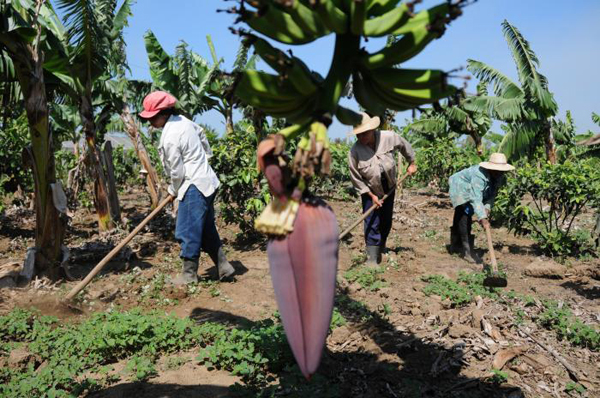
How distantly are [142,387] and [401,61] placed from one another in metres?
2.44

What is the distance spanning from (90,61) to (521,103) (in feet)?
37.2

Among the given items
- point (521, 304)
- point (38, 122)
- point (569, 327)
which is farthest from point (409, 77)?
point (38, 122)

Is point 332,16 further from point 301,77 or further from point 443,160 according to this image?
point 443,160

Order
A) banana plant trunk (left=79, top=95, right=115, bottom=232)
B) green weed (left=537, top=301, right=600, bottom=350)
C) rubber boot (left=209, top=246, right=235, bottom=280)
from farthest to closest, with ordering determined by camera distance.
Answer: banana plant trunk (left=79, top=95, right=115, bottom=232)
rubber boot (left=209, top=246, right=235, bottom=280)
green weed (left=537, top=301, right=600, bottom=350)

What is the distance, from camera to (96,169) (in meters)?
7.29

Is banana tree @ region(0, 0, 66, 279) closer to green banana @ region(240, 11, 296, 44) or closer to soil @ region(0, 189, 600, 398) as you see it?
soil @ region(0, 189, 600, 398)

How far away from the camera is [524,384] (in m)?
2.93

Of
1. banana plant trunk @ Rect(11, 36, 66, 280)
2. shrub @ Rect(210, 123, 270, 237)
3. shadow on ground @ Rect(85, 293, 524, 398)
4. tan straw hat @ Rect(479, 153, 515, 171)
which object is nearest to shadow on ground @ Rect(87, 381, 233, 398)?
shadow on ground @ Rect(85, 293, 524, 398)

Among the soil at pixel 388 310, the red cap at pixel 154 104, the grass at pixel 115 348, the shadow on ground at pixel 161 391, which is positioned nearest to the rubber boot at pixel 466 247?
the soil at pixel 388 310

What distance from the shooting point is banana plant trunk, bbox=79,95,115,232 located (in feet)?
23.5

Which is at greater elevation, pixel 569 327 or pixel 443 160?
pixel 443 160

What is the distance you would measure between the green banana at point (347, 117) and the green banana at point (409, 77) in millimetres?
136

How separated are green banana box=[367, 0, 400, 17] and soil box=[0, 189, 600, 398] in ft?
7.13

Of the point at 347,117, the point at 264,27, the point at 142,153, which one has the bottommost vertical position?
the point at 142,153
